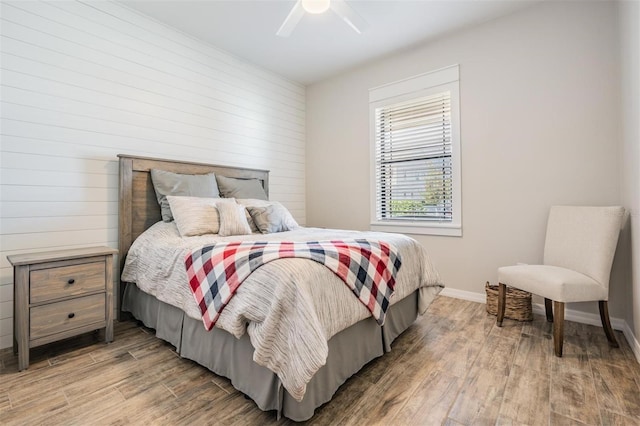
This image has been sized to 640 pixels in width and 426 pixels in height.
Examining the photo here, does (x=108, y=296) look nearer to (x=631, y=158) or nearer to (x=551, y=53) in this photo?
(x=631, y=158)

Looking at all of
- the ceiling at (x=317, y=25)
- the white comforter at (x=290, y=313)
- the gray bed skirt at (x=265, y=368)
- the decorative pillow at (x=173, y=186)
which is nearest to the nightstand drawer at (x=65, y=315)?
the gray bed skirt at (x=265, y=368)

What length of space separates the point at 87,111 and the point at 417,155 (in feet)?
10.6

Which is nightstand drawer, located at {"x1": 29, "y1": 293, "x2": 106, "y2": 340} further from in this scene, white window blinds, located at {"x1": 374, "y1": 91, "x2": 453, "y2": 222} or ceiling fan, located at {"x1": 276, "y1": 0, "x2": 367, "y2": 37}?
white window blinds, located at {"x1": 374, "y1": 91, "x2": 453, "y2": 222}

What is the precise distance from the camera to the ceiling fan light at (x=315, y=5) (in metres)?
2.04

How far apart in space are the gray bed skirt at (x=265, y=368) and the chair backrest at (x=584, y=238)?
1.27 metres

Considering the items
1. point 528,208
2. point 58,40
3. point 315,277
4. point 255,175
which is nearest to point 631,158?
point 528,208

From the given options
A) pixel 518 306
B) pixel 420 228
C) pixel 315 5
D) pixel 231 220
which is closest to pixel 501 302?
pixel 518 306

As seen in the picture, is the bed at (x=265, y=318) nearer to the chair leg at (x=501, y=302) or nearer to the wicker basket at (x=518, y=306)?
the chair leg at (x=501, y=302)

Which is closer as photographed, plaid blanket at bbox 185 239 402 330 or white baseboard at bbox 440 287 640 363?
plaid blanket at bbox 185 239 402 330

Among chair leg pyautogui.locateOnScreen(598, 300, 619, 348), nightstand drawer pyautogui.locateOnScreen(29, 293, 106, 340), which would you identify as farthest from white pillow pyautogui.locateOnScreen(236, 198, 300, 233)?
chair leg pyautogui.locateOnScreen(598, 300, 619, 348)

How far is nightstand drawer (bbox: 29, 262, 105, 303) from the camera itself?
1878 mm

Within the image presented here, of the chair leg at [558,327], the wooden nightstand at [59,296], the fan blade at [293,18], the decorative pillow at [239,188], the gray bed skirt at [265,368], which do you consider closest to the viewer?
the gray bed skirt at [265,368]

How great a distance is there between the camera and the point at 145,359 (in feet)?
6.41

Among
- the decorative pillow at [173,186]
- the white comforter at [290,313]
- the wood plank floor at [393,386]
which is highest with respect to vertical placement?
the decorative pillow at [173,186]
